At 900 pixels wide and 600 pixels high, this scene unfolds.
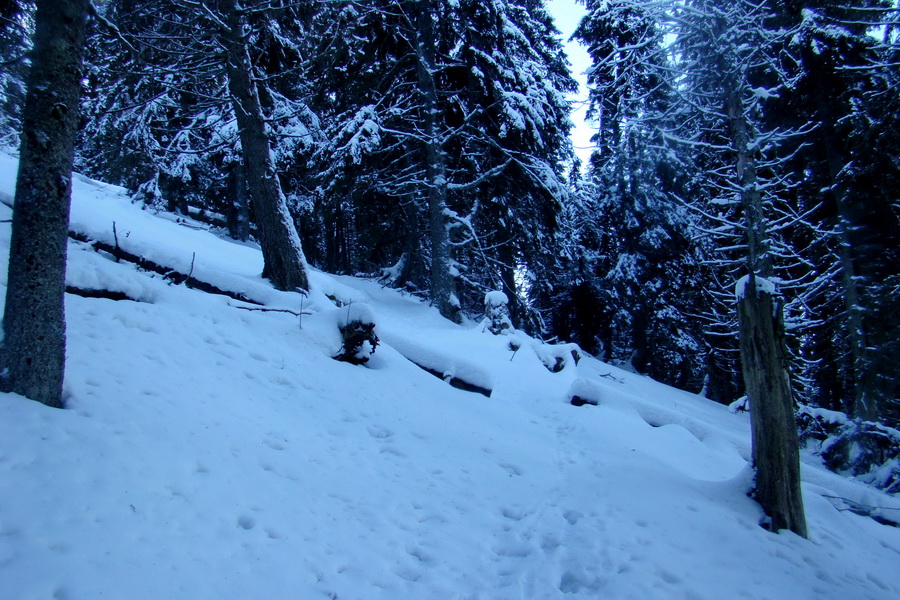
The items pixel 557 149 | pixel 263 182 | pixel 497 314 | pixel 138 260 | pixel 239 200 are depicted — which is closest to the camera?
pixel 138 260

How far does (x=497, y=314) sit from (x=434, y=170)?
430 cm

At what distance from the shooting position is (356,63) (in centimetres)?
1246

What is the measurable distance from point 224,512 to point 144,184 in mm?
15851

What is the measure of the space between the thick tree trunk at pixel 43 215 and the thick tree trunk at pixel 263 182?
4.51 m

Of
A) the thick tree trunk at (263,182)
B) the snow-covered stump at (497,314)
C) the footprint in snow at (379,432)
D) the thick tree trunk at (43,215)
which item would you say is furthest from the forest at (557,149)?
the footprint in snow at (379,432)

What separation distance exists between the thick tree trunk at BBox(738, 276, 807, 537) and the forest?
70mm

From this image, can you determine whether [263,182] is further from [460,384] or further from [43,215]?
[43,215]

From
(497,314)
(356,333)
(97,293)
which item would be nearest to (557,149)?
(497,314)

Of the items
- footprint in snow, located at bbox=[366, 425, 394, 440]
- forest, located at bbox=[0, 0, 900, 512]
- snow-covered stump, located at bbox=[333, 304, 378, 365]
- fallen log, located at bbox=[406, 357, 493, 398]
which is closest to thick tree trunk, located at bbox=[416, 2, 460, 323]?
forest, located at bbox=[0, 0, 900, 512]

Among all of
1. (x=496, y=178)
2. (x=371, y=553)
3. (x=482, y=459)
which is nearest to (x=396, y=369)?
(x=482, y=459)

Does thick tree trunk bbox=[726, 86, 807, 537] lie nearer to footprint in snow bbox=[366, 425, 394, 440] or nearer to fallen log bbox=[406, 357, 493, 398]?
footprint in snow bbox=[366, 425, 394, 440]

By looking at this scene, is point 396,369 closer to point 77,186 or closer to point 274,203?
point 274,203

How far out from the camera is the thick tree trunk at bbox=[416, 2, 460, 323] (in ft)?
39.9

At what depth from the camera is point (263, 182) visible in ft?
25.5
